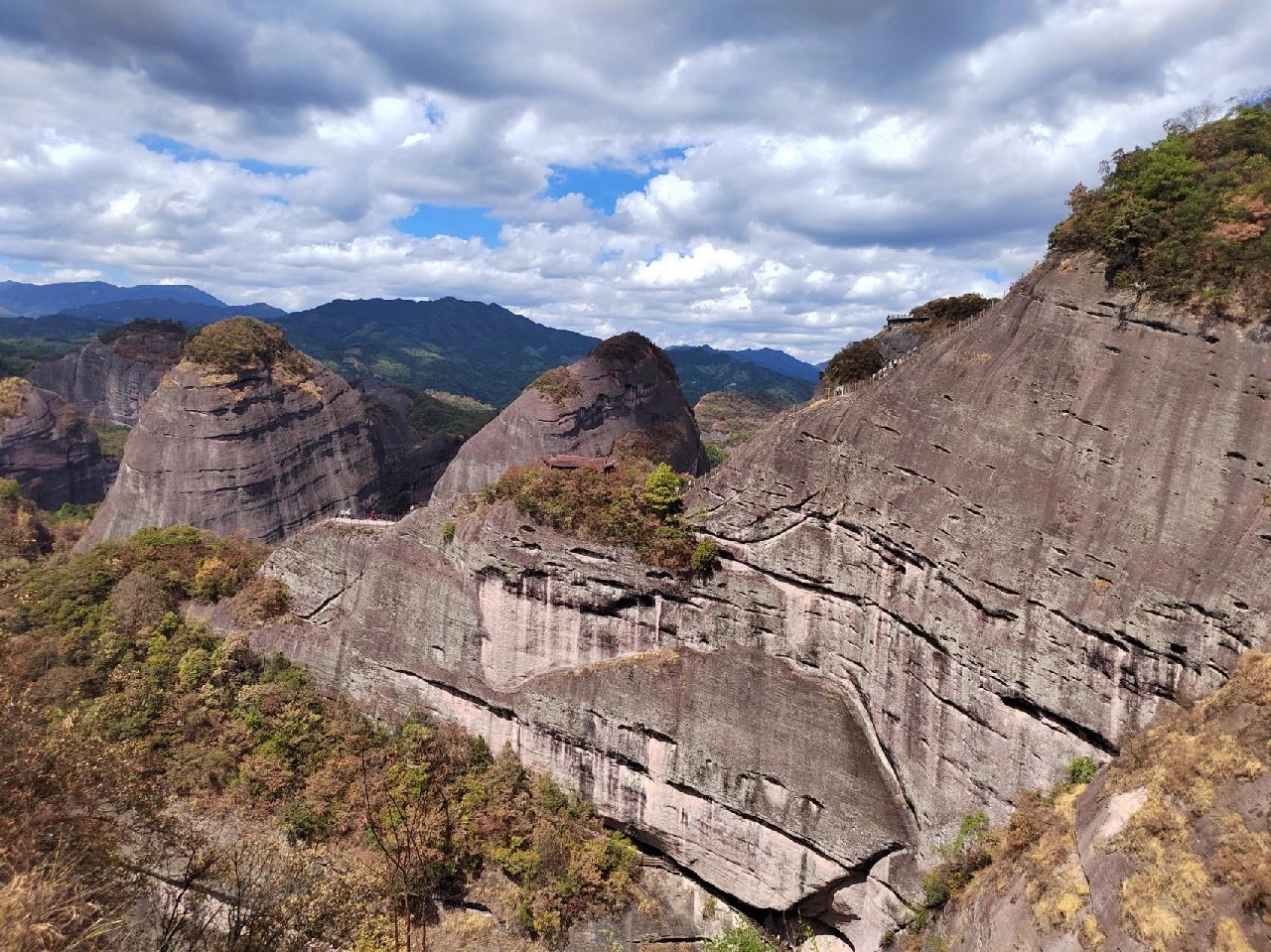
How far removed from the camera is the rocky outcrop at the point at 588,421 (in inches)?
1954

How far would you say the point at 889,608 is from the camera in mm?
18812

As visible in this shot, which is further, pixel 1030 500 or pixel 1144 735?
pixel 1030 500

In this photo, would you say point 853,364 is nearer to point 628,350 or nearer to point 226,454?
point 628,350

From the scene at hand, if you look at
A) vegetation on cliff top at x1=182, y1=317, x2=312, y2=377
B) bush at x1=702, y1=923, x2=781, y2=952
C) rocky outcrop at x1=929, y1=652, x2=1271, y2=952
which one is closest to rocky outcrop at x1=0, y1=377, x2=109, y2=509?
vegetation on cliff top at x1=182, y1=317, x2=312, y2=377

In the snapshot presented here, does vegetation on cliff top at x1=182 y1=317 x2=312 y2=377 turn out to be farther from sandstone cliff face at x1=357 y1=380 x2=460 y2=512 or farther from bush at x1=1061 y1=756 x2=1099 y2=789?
bush at x1=1061 y1=756 x2=1099 y2=789

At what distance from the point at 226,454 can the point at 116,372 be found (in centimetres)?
5544

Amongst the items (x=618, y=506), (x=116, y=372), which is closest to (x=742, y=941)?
(x=618, y=506)

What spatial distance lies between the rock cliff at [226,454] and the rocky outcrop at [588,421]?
1177 centimetres

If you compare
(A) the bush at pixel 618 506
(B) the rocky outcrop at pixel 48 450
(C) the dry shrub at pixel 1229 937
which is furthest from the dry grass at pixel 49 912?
(B) the rocky outcrop at pixel 48 450

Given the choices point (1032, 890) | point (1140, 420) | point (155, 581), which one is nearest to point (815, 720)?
point (1032, 890)

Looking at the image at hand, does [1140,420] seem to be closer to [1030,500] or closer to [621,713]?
[1030,500]

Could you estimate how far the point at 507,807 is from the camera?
889 inches

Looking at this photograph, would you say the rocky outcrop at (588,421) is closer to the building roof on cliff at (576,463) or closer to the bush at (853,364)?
Answer: the building roof on cliff at (576,463)

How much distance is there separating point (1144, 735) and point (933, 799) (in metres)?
6.05
